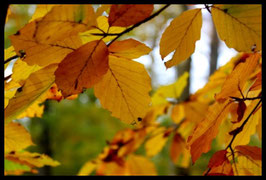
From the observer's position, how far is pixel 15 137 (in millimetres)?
486

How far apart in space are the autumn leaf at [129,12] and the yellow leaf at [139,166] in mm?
718

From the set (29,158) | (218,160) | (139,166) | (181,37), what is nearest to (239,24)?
(181,37)

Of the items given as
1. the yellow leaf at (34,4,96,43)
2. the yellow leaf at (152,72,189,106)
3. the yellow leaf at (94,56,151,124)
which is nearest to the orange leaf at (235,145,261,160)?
the yellow leaf at (94,56,151,124)

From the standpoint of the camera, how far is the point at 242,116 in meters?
0.33

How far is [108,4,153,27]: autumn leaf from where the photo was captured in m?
0.22

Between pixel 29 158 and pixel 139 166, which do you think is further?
pixel 139 166

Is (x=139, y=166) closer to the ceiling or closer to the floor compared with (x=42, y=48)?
closer to the floor

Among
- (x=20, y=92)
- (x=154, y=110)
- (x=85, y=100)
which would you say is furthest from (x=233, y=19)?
(x=85, y=100)

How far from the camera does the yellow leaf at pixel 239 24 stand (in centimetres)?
25

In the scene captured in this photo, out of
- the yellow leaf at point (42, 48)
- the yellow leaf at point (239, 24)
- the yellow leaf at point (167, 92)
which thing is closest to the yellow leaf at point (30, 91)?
the yellow leaf at point (42, 48)

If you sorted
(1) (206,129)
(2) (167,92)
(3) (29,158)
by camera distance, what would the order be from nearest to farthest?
(1) (206,129) < (3) (29,158) < (2) (167,92)

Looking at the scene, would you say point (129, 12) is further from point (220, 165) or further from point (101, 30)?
point (220, 165)

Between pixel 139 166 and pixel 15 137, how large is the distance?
52 centimetres
